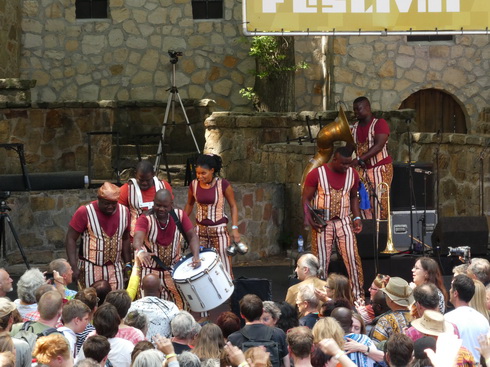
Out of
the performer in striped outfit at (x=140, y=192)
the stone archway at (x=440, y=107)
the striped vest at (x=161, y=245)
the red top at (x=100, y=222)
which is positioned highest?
the stone archway at (x=440, y=107)

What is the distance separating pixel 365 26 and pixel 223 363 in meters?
4.99

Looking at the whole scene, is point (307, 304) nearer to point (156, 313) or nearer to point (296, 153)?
point (156, 313)

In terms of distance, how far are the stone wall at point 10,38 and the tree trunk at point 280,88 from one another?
3901 millimetres

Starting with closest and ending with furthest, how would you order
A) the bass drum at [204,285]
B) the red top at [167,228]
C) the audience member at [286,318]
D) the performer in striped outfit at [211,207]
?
the audience member at [286,318] → the bass drum at [204,285] → the red top at [167,228] → the performer in striped outfit at [211,207]

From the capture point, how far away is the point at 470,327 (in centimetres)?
900

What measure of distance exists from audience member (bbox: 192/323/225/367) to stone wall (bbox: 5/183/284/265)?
6514 mm

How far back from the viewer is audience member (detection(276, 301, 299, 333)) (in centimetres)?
957

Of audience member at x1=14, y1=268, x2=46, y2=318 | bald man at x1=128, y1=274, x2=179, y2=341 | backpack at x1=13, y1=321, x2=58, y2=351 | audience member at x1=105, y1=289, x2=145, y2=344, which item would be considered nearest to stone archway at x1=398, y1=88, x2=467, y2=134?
bald man at x1=128, y1=274, x2=179, y2=341

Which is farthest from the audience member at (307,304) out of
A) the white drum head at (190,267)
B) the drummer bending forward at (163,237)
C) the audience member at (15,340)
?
the audience member at (15,340)

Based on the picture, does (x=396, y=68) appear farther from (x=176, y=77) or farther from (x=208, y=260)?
(x=208, y=260)

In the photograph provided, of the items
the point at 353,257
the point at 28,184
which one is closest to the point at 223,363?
the point at 353,257

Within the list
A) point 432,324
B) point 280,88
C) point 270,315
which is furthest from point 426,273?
point 280,88

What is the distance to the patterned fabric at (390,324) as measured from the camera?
929 cm

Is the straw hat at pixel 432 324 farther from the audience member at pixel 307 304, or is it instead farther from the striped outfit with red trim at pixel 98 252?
the striped outfit with red trim at pixel 98 252
